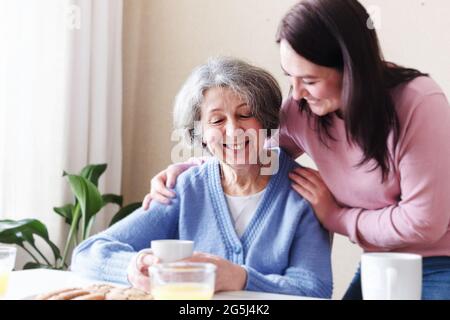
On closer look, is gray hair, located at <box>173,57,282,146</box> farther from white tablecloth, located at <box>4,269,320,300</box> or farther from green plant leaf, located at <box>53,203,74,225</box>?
green plant leaf, located at <box>53,203,74,225</box>

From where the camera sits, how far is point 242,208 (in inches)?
61.5

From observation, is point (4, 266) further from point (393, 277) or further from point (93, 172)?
point (93, 172)

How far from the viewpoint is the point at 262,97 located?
154cm

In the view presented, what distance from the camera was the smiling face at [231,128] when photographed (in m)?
1.53

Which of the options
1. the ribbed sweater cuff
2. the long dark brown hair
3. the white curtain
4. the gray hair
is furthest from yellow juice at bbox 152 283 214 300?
the white curtain

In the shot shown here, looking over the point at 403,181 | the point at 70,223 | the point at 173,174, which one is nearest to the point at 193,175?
the point at 173,174

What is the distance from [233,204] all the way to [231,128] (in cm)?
18

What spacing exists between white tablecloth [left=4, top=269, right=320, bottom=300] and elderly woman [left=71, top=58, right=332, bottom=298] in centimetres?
6

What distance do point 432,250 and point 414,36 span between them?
129cm

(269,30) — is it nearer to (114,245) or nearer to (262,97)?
(262,97)

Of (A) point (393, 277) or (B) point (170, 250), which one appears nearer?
(A) point (393, 277)

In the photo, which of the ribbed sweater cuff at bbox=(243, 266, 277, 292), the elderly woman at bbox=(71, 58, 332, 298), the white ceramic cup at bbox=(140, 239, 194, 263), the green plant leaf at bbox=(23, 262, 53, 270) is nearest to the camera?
the white ceramic cup at bbox=(140, 239, 194, 263)

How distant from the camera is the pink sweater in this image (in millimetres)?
1320
